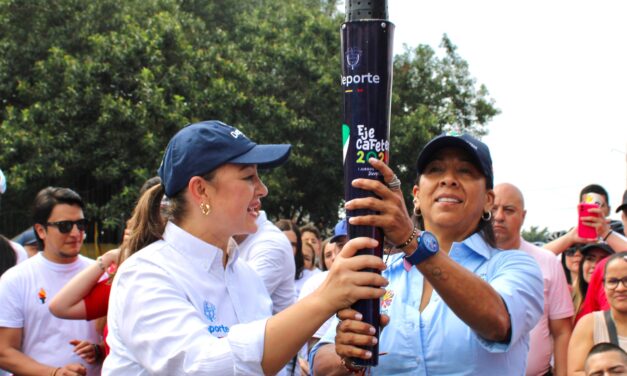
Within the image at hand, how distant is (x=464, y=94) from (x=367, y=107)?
27088mm

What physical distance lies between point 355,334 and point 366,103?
70 centimetres

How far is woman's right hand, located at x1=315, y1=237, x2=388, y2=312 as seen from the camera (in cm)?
243

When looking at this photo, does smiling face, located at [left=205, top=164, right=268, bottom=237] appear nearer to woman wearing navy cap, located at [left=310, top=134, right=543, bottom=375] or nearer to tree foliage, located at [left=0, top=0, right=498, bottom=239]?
woman wearing navy cap, located at [left=310, top=134, right=543, bottom=375]

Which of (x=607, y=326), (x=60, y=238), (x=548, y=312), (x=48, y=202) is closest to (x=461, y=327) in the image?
(x=607, y=326)

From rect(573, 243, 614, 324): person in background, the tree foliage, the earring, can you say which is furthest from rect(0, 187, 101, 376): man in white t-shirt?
the tree foliage

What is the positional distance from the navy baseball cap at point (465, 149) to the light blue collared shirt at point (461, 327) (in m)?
0.27

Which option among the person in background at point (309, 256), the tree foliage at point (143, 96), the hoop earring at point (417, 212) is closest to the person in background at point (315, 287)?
the hoop earring at point (417, 212)

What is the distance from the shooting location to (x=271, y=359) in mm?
2516

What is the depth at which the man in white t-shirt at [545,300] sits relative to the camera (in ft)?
19.9

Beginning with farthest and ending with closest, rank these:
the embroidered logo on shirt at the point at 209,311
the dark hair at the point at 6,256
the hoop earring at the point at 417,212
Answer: the dark hair at the point at 6,256
the hoop earring at the point at 417,212
the embroidered logo on shirt at the point at 209,311

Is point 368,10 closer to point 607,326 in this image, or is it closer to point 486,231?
point 486,231

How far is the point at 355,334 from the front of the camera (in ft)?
8.20

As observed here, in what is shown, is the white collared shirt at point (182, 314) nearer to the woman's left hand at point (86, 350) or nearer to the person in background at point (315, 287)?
the person in background at point (315, 287)

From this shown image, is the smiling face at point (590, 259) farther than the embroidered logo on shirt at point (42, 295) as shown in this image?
Yes
